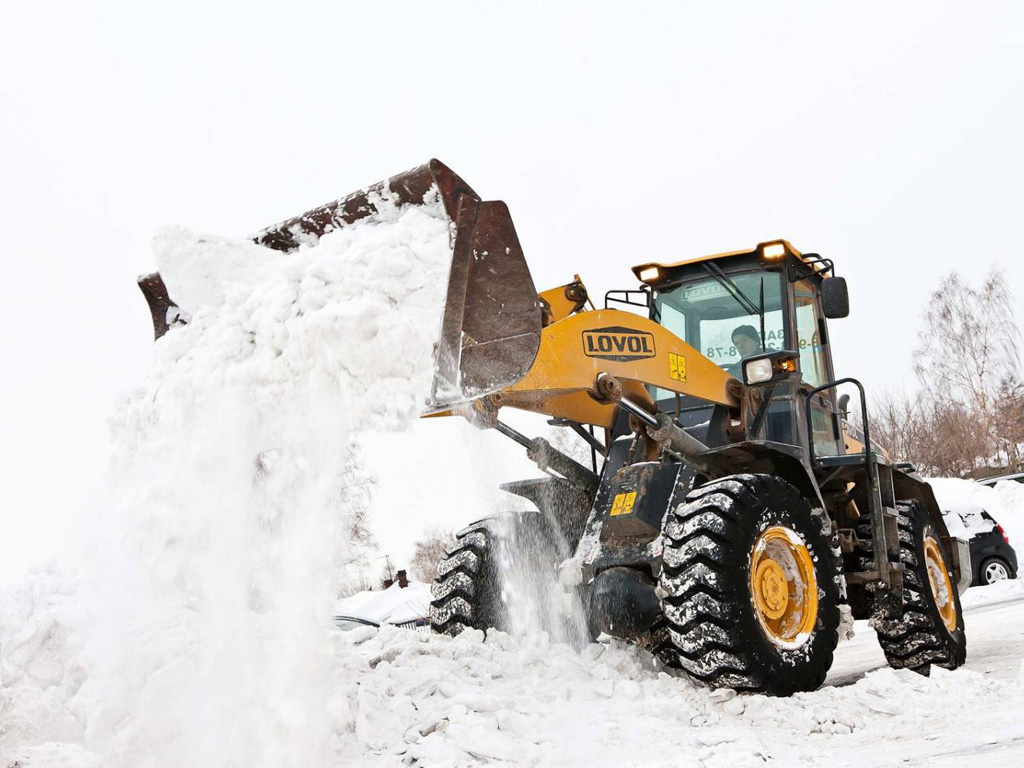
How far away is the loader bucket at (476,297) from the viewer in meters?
4.26

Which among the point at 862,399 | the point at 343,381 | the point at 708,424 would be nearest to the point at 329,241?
the point at 343,381

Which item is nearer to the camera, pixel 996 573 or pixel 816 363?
pixel 816 363

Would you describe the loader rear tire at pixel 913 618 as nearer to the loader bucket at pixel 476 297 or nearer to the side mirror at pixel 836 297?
the side mirror at pixel 836 297

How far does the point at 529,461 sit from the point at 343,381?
244 cm

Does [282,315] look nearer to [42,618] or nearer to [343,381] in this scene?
[343,381]

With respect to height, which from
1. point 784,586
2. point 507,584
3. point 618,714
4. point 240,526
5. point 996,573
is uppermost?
point 240,526

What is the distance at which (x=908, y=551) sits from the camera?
6.62 metres

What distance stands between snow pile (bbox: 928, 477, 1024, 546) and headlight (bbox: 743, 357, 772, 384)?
13643mm

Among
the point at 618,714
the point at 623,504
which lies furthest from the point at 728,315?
the point at 618,714

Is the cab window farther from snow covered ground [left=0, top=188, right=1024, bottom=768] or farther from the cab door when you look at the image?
snow covered ground [left=0, top=188, right=1024, bottom=768]

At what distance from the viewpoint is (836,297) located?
664 centimetres

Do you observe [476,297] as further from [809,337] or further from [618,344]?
[809,337]

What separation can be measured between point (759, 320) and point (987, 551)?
882cm

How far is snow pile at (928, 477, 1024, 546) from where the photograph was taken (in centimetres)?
1847
